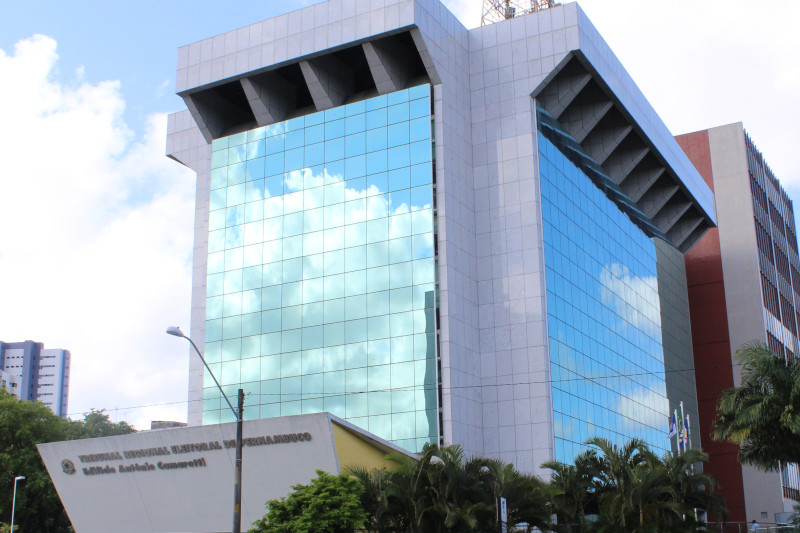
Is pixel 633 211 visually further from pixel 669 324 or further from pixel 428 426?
pixel 428 426

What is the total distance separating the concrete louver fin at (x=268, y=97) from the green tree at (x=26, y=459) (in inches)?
1138

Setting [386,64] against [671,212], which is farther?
[671,212]

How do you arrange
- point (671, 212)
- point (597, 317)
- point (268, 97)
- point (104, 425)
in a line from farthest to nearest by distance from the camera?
point (104, 425)
point (671, 212)
point (597, 317)
point (268, 97)

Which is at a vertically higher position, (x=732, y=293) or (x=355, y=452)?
(x=732, y=293)

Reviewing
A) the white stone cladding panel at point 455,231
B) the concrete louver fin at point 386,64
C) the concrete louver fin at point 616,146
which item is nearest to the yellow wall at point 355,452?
the white stone cladding panel at point 455,231

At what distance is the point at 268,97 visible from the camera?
59656 millimetres

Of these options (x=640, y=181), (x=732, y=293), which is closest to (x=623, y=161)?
(x=640, y=181)

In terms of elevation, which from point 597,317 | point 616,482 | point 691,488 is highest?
point 597,317

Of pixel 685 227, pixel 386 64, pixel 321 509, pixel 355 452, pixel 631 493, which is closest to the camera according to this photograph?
pixel 321 509

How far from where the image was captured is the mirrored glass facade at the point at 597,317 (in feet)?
181

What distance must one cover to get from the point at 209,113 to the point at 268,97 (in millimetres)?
4994

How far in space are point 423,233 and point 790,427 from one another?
24.9m

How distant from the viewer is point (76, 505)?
47.0m

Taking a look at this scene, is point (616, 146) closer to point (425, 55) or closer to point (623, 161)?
point (623, 161)
